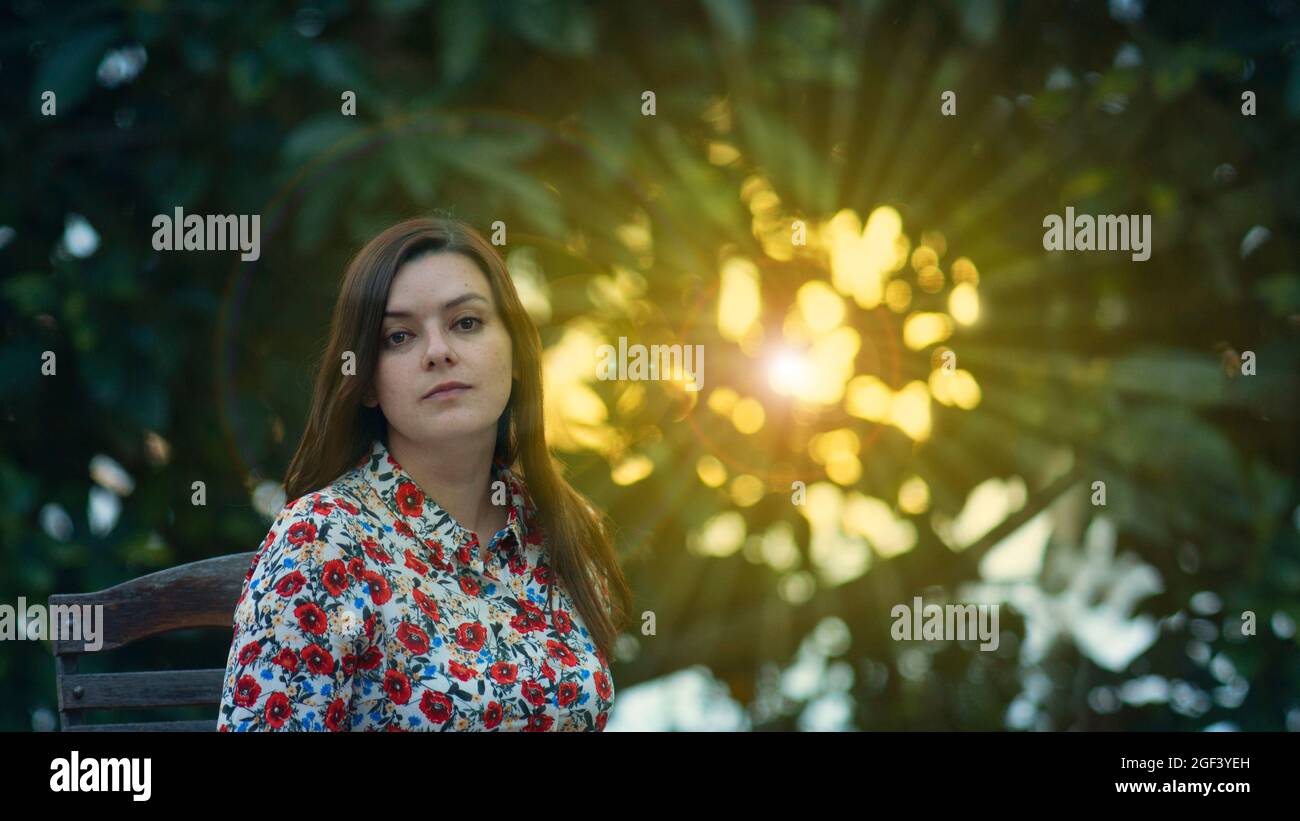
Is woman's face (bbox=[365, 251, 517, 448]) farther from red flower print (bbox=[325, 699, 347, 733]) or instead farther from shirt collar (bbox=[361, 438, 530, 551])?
red flower print (bbox=[325, 699, 347, 733])

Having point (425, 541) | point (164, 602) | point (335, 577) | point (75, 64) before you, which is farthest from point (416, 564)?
point (75, 64)

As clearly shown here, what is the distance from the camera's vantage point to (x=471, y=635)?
1724 mm

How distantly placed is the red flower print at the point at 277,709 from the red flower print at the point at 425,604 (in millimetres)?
210

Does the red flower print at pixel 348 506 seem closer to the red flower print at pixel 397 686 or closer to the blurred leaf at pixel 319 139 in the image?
the red flower print at pixel 397 686

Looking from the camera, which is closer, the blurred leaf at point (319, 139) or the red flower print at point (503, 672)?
the red flower print at point (503, 672)

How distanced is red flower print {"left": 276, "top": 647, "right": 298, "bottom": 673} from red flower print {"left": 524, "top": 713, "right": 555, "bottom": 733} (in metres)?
0.30

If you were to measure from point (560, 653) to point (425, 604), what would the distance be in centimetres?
20

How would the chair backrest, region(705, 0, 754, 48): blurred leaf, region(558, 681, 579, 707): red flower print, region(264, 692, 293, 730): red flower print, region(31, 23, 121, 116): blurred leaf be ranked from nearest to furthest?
region(264, 692, 293, 730): red flower print < region(558, 681, 579, 707): red flower print < the chair backrest < region(705, 0, 754, 48): blurred leaf < region(31, 23, 121, 116): blurred leaf

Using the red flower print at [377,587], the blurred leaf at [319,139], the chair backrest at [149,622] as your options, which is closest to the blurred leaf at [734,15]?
the blurred leaf at [319,139]

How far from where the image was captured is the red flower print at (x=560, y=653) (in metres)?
1.79

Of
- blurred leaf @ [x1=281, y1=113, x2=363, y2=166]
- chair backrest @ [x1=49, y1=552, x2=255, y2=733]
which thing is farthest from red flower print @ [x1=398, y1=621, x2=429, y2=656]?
blurred leaf @ [x1=281, y1=113, x2=363, y2=166]

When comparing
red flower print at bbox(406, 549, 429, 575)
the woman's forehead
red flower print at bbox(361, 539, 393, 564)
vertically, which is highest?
the woman's forehead

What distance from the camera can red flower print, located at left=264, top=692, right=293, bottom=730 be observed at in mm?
1532

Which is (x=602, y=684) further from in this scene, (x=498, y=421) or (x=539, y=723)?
(x=498, y=421)
